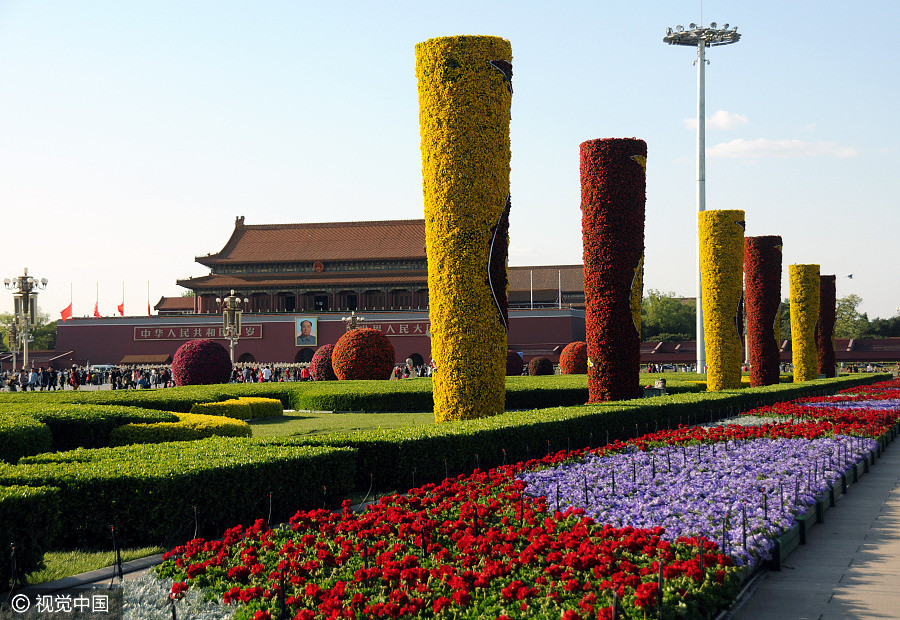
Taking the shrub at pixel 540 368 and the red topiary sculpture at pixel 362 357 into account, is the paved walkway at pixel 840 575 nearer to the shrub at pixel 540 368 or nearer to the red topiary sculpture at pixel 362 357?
the red topiary sculpture at pixel 362 357

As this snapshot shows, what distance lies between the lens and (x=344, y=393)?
19.4 meters

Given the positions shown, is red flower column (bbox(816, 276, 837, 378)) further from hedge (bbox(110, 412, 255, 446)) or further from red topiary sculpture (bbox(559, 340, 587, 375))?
hedge (bbox(110, 412, 255, 446))

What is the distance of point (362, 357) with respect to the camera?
2497cm

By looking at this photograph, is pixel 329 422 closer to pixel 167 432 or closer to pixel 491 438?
pixel 167 432

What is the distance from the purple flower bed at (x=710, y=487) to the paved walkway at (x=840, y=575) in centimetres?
25

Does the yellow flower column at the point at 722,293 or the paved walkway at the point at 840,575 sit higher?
the yellow flower column at the point at 722,293

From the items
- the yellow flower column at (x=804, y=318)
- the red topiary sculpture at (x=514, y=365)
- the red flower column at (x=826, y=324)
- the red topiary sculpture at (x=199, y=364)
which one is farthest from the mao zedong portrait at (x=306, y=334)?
the yellow flower column at (x=804, y=318)

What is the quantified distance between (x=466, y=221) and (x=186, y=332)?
122 feet

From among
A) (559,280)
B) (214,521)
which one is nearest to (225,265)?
(559,280)

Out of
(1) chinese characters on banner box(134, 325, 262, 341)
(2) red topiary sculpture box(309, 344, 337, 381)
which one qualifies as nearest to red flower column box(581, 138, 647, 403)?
(2) red topiary sculpture box(309, 344, 337, 381)

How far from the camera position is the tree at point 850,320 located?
202 feet

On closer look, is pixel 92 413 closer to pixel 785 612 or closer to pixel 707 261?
pixel 785 612

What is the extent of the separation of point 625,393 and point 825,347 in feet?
68.0

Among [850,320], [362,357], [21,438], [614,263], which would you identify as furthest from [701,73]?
[850,320]
